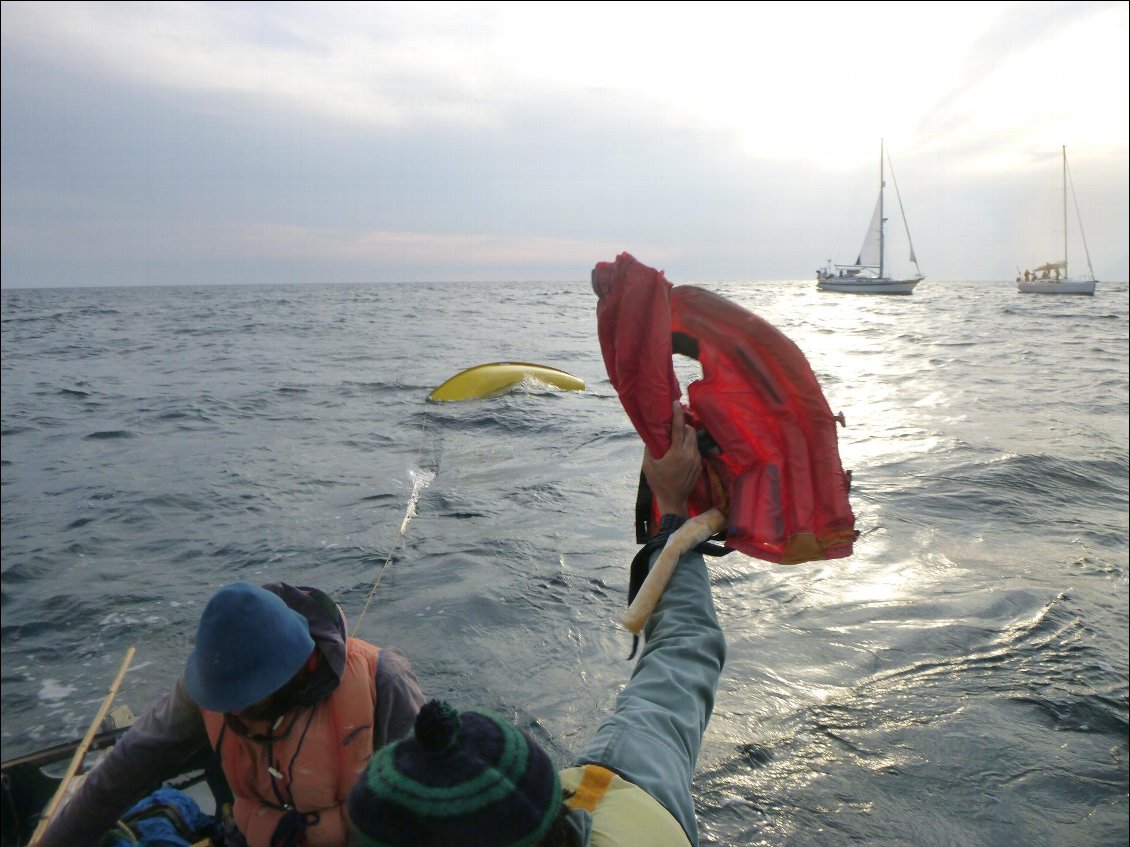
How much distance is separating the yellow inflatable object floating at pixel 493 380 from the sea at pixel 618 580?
0.95 feet

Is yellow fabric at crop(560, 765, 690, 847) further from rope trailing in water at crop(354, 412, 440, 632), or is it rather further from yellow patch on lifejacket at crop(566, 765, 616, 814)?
rope trailing in water at crop(354, 412, 440, 632)

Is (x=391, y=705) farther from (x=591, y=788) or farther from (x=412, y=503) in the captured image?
(x=412, y=503)

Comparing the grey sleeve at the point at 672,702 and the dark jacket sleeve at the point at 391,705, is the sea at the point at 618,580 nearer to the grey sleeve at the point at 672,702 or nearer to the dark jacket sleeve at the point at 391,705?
the grey sleeve at the point at 672,702

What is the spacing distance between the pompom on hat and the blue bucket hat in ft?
3.51

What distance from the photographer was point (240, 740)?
235 centimetres

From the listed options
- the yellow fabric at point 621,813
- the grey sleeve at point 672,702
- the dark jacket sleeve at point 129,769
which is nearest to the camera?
the yellow fabric at point 621,813

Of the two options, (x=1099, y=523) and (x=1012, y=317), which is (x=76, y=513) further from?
(x=1012, y=317)

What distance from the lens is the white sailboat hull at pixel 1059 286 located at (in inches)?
2438

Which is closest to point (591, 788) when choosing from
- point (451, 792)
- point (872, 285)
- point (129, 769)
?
point (451, 792)

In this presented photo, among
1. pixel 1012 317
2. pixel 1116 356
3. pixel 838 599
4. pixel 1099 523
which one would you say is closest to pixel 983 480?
pixel 1099 523

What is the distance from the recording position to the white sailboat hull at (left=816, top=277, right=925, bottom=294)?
65.4m

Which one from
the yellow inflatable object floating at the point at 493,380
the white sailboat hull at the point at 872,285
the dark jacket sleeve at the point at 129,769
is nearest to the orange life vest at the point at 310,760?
the dark jacket sleeve at the point at 129,769

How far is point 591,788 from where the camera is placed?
4.56ft

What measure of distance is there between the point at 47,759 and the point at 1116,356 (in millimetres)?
26236
